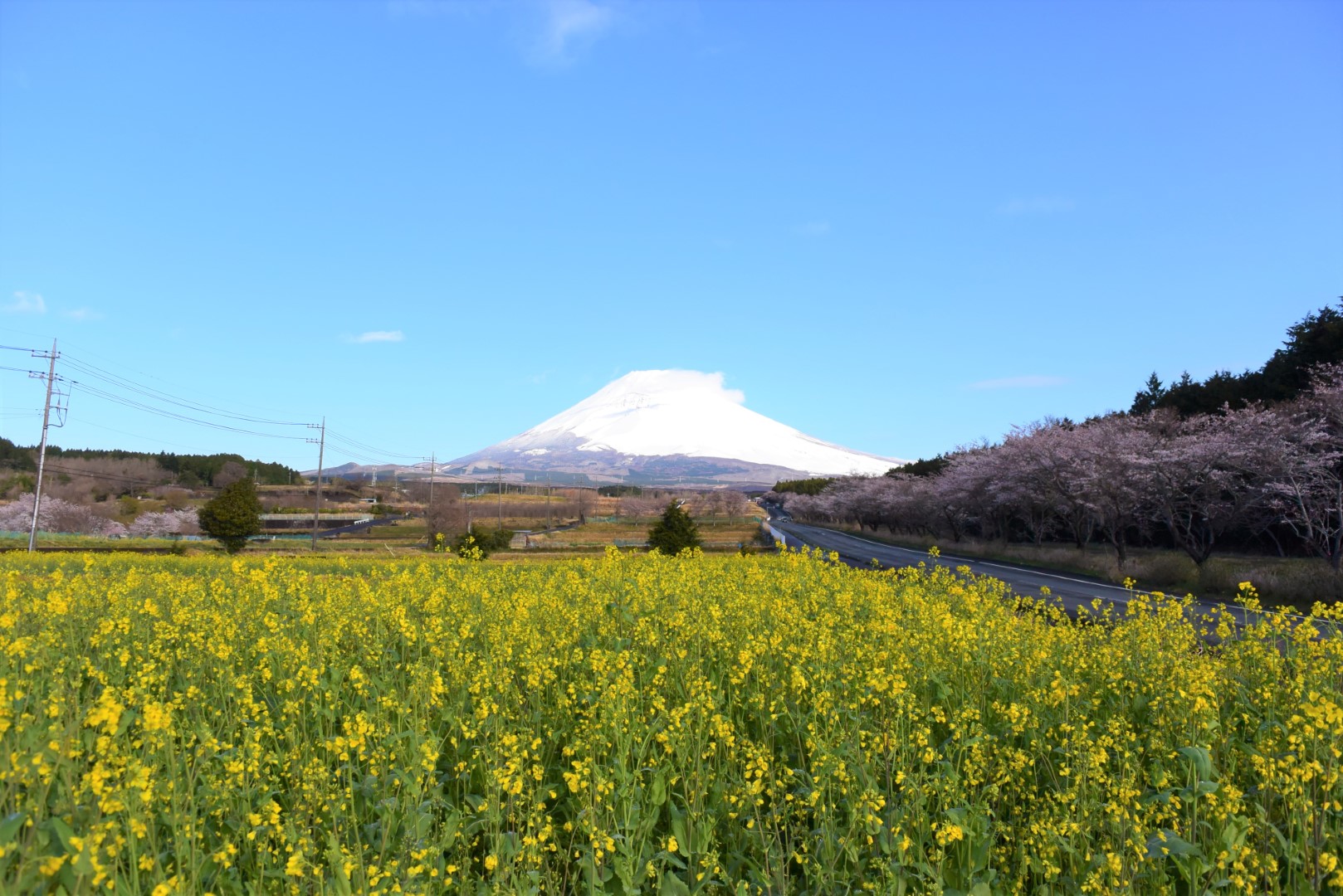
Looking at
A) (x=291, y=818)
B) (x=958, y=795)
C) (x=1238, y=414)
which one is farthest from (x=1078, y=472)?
(x=291, y=818)

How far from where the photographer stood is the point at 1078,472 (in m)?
40.6

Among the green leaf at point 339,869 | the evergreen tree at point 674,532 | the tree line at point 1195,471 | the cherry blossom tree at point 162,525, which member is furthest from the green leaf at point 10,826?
the cherry blossom tree at point 162,525

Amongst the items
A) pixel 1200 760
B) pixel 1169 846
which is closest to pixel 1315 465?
pixel 1200 760

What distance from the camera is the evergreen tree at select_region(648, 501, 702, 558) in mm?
42906

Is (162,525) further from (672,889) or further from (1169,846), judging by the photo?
(1169,846)

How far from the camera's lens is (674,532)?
43.8m

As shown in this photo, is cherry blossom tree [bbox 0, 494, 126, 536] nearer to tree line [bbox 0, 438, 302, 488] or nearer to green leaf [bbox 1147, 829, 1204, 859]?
tree line [bbox 0, 438, 302, 488]

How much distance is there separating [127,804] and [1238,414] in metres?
45.9

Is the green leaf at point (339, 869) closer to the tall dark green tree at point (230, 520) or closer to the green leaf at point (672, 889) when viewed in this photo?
the green leaf at point (672, 889)

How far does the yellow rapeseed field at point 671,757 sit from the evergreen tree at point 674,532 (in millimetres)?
33874

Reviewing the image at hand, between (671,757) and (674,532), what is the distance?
38.0 meters

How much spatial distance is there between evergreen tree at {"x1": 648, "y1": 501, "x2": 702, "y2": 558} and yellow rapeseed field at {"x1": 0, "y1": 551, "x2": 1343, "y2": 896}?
3387cm

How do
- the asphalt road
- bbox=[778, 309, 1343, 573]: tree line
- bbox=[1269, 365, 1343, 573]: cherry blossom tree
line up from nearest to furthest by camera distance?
the asphalt road < bbox=[1269, 365, 1343, 573]: cherry blossom tree < bbox=[778, 309, 1343, 573]: tree line

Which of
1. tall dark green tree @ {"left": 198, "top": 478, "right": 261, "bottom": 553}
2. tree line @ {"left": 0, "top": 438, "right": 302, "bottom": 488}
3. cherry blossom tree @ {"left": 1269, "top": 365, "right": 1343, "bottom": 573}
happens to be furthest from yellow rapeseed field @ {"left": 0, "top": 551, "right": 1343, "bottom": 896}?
tree line @ {"left": 0, "top": 438, "right": 302, "bottom": 488}
